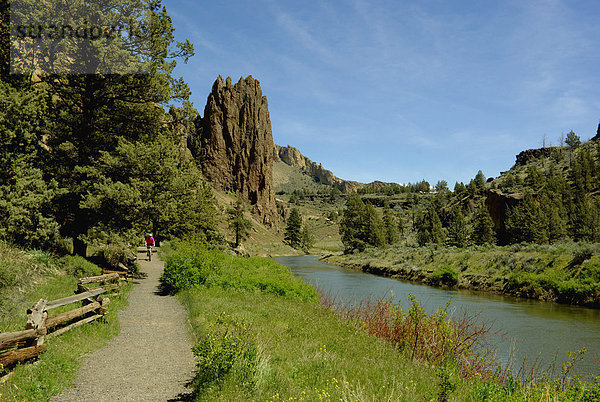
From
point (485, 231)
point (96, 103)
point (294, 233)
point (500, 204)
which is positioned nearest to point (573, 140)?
point (500, 204)

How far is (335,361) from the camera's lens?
7.90 metres

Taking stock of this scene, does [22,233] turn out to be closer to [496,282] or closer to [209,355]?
A: [209,355]

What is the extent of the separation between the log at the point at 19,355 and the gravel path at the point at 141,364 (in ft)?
3.37

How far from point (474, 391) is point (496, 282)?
3126 cm

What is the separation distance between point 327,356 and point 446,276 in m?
34.3

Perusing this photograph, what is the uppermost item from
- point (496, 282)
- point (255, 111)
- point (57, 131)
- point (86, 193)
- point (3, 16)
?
point (255, 111)

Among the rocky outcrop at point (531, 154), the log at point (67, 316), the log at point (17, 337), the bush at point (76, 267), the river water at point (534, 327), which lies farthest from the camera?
the rocky outcrop at point (531, 154)

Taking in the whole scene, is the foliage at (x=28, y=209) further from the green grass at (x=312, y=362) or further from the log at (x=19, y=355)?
the log at (x=19, y=355)

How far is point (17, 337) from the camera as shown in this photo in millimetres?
6699

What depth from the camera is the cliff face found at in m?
157

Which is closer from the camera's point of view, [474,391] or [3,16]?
[474,391]

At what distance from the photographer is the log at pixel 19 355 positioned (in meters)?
6.43

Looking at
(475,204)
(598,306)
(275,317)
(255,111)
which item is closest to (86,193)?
(275,317)

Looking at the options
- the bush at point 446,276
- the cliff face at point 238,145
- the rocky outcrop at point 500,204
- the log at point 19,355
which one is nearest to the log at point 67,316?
the log at point 19,355
